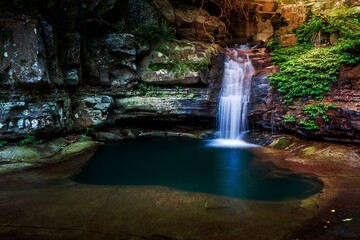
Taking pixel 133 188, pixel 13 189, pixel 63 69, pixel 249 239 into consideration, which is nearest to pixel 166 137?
pixel 63 69

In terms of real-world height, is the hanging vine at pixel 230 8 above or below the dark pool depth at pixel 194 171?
above

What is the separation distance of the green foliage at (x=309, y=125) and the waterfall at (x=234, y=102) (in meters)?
2.47

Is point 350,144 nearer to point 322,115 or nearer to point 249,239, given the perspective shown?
point 322,115

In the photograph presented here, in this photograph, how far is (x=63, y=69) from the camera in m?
10.4

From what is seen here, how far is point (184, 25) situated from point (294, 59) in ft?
20.5

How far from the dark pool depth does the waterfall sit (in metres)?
1.36

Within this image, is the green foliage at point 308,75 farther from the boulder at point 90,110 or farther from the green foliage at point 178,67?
the boulder at point 90,110

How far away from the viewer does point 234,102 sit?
1127 centimetres

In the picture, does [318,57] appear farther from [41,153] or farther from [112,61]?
[41,153]

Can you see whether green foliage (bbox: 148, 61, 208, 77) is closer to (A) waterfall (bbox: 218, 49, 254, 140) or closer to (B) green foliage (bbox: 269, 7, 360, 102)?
(A) waterfall (bbox: 218, 49, 254, 140)

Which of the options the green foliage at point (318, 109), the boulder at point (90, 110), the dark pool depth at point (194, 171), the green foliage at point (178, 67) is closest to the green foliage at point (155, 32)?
the green foliage at point (178, 67)

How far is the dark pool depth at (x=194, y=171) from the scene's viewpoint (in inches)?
227

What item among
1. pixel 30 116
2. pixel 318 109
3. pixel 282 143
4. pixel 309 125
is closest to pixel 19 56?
pixel 30 116

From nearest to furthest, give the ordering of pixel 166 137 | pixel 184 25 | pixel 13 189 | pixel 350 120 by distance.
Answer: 1. pixel 13 189
2. pixel 350 120
3. pixel 166 137
4. pixel 184 25
